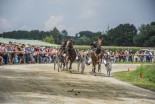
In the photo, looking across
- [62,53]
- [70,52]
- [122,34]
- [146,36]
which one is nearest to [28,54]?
[62,53]

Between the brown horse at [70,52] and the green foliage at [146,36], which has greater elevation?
the green foliage at [146,36]

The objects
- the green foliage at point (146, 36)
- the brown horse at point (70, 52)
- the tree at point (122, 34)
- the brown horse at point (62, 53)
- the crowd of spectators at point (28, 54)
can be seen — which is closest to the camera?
the brown horse at point (70, 52)

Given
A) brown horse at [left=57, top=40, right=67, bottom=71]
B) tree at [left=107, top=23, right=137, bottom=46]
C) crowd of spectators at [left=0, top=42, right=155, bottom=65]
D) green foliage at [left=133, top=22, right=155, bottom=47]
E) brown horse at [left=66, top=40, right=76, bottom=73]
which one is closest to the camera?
brown horse at [left=66, top=40, right=76, bottom=73]

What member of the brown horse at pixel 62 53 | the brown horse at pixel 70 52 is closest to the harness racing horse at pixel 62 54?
the brown horse at pixel 62 53

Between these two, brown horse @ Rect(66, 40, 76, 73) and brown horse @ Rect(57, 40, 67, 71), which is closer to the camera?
brown horse @ Rect(66, 40, 76, 73)

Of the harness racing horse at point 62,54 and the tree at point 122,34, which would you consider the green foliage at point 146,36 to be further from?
the harness racing horse at point 62,54

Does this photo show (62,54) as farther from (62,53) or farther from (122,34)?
(122,34)

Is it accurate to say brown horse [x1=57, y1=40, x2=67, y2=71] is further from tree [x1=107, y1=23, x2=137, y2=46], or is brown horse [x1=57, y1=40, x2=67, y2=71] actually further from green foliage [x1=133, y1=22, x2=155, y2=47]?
tree [x1=107, y1=23, x2=137, y2=46]

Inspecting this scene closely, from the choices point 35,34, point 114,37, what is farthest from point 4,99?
point 35,34

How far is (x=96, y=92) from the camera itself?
42.6 feet

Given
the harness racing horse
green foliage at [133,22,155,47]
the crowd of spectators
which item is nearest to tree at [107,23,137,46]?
green foliage at [133,22,155,47]

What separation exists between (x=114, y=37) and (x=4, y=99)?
399 feet

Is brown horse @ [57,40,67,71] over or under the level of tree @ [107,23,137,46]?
under

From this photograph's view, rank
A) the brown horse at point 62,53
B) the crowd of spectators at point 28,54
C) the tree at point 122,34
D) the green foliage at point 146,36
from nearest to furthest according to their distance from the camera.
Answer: the brown horse at point 62,53 < the crowd of spectators at point 28,54 < the green foliage at point 146,36 < the tree at point 122,34
